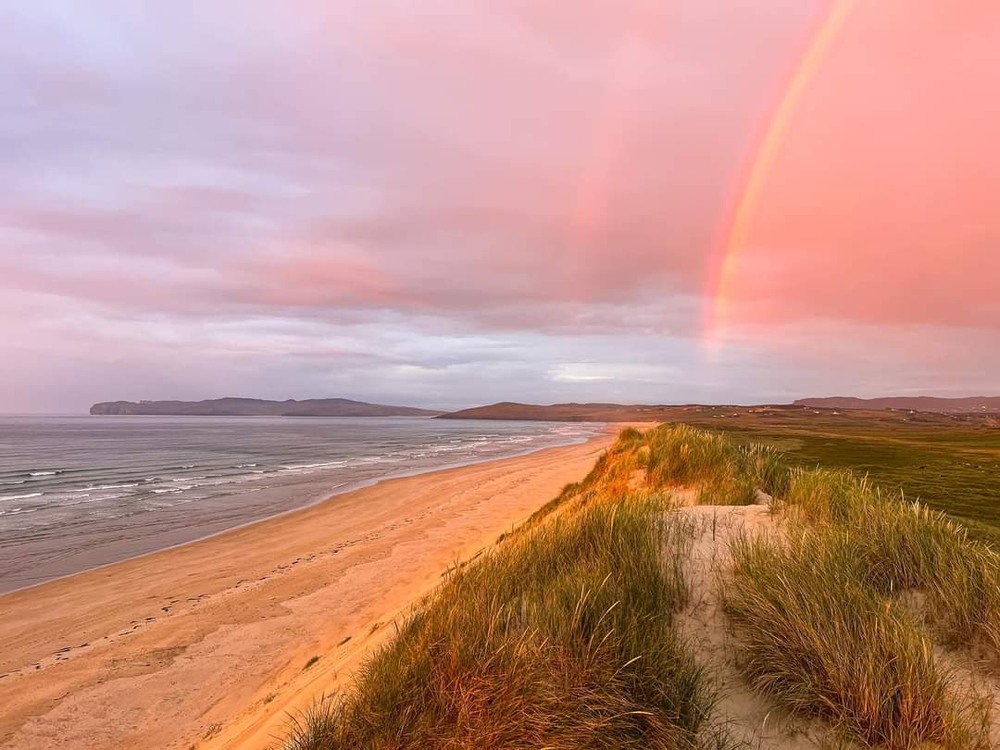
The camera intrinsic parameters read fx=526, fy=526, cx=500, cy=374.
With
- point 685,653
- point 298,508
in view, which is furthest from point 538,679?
point 298,508

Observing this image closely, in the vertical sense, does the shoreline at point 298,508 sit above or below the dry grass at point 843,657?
below

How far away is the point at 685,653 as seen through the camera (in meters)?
3.71

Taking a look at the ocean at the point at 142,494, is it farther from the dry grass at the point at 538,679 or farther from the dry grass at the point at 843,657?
the dry grass at the point at 843,657

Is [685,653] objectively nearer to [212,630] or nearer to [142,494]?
[212,630]

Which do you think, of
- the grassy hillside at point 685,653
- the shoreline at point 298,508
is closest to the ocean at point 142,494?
the shoreline at point 298,508

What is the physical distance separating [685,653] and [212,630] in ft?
30.2

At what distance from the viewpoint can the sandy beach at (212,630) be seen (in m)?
6.71

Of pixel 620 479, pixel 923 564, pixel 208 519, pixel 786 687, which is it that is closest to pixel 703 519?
pixel 923 564

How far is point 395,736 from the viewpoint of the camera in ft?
10.1

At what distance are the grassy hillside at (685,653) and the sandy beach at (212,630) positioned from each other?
9.54 ft

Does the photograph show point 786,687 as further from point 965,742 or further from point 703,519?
point 703,519

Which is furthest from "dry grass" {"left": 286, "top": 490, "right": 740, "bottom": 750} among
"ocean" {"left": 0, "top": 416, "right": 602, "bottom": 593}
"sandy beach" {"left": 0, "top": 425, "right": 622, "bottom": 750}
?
"ocean" {"left": 0, "top": 416, "right": 602, "bottom": 593}

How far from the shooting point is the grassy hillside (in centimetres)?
294

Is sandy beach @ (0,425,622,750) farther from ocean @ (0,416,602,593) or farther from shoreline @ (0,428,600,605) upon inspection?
ocean @ (0,416,602,593)
